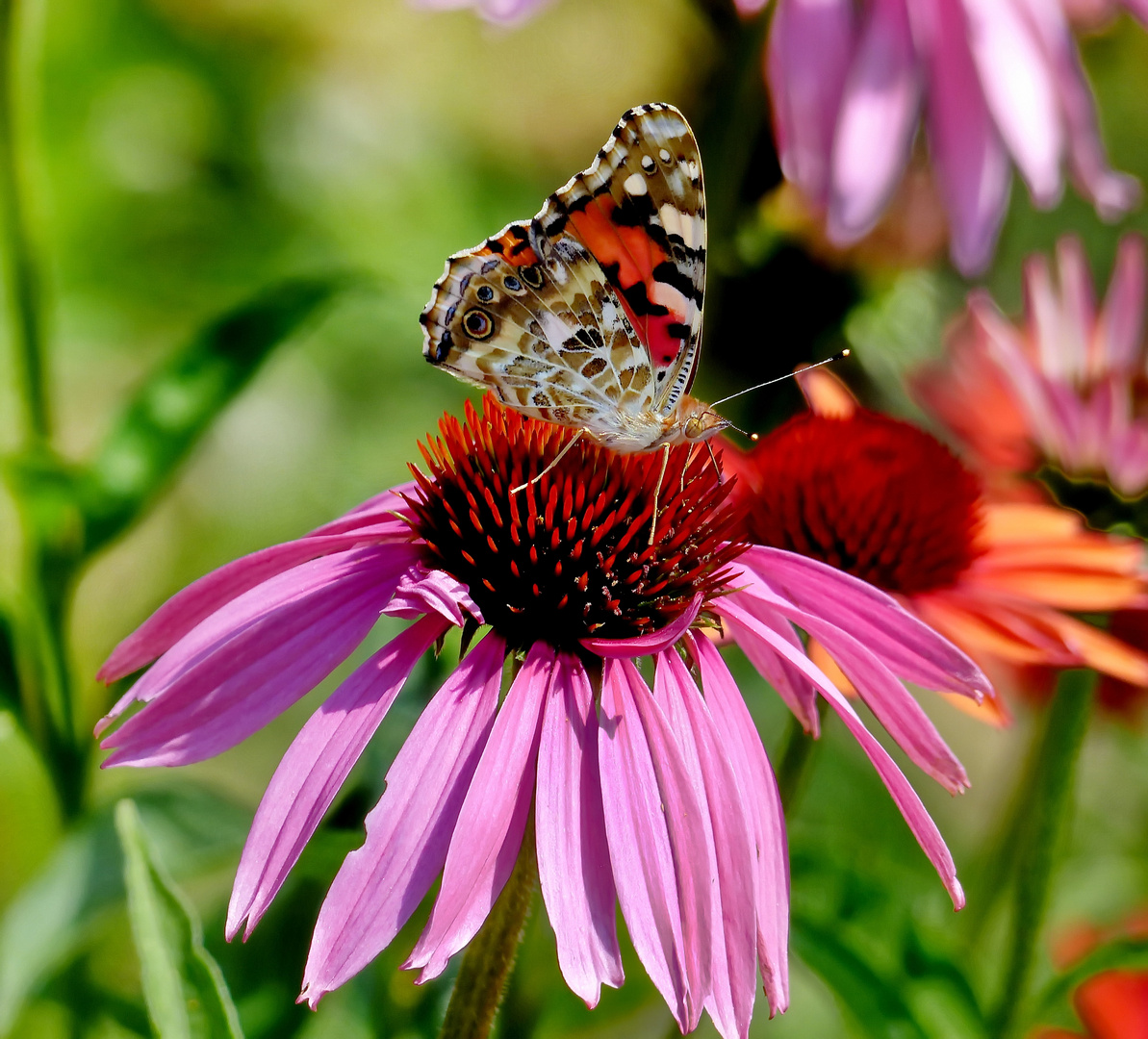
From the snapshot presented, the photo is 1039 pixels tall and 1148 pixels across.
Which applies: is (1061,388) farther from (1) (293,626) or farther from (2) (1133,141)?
(2) (1133,141)

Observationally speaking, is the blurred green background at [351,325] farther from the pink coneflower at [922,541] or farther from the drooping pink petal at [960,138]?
the drooping pink petal at [960,138]

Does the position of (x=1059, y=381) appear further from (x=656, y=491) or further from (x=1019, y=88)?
(x=656, y=491)

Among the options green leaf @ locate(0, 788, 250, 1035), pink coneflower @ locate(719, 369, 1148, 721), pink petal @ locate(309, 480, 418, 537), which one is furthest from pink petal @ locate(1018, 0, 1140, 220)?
green leaf @ locate(0, 788, 250, 1035)

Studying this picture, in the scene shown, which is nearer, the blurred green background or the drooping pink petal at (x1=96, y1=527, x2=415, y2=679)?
the drooping pink petal at (x1=96, y1=527, x2=415, y2=679)

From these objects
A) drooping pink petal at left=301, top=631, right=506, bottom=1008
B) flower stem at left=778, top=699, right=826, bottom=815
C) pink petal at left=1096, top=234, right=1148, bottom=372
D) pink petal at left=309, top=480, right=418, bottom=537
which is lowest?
pink petal at left=1096, top=234, right=1148, bottom=372

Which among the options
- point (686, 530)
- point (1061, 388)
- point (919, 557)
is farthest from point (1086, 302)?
point (686, 530)

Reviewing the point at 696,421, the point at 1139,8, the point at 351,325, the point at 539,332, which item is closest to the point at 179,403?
the point at 539,332

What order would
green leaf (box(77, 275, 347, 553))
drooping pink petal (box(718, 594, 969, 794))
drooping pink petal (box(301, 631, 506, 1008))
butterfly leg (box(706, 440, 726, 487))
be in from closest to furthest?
1. drooping pink petal (box(301, 631, 506, 1008))
2. drooping pink petal (box(718, 594, 969, 794))
3. butterfly leg (box(706, 440, 726, 487))
4. green leaf (box(77, 275, 347, 553))

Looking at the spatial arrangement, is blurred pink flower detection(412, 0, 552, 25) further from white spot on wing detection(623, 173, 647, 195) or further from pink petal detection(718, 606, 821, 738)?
pink petal detection(718, 606, 821, 738)
